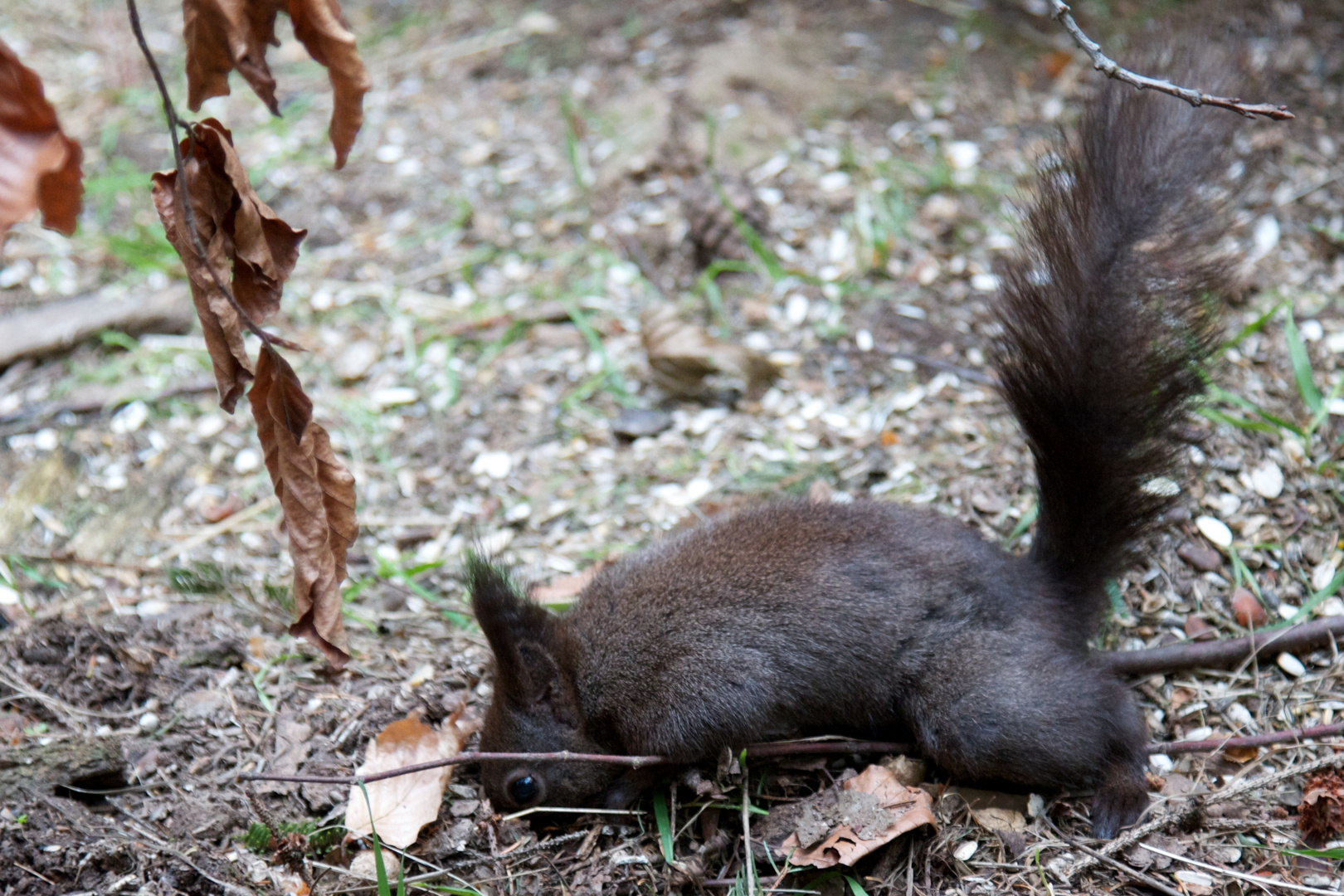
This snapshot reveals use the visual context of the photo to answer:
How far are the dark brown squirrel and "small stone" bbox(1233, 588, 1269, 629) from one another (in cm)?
46

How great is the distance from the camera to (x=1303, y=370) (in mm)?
3377

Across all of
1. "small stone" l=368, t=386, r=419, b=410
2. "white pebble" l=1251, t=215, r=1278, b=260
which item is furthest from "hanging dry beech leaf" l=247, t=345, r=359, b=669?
"white pebble" l=1251, t=215, r=1278, b=260

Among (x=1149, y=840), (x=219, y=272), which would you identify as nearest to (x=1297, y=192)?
(x=1149, y=840)

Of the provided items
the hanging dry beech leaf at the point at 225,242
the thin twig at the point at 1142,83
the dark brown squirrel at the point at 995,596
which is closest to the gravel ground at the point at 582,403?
the dark brown squirrel at the point at 995,596

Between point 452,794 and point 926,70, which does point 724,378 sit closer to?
point 452,794

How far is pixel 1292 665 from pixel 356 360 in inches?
135

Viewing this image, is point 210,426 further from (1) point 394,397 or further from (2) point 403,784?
(2) point 403,784

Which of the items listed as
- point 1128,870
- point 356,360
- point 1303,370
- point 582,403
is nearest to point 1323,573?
point 1303,370

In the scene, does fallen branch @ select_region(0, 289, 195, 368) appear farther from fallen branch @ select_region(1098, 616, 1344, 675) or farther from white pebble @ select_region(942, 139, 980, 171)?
fallen branch @ select_region(1098, 616, 1344, 675)

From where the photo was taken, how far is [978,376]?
3.84 meters

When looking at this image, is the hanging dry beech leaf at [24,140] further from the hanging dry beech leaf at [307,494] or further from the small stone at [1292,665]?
the small stone at [1292,665]

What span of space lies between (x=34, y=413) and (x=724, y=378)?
2707 mm

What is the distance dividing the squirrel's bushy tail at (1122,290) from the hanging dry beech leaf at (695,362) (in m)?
1.46

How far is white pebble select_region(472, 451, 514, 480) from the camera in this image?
3895mm
